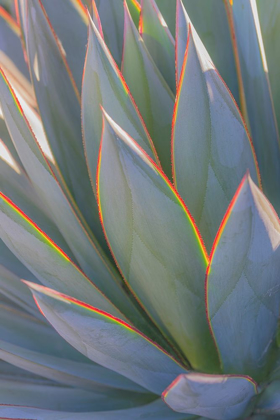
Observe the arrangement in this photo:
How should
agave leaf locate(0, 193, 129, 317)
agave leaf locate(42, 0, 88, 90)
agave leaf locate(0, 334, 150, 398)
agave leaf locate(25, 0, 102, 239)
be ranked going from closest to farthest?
agave leaf locate(0, 193, 129, 317)
agave leaf locate(0, 334, 150, 398)
agave leaf locate(25, 0, 102, 239)
agave leaf locate(42, 0, 88, 90)

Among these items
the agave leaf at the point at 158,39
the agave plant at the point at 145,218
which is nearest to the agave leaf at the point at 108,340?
the agave plant at the point at 145,218

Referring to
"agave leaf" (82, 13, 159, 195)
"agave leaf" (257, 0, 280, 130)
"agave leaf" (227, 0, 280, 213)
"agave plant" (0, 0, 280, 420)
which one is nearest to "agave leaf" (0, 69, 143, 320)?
"agave plant" (0, 0, 280, 420)

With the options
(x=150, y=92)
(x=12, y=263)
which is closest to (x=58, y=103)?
(x=150, y=92)

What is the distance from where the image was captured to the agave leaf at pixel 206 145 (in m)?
0.71

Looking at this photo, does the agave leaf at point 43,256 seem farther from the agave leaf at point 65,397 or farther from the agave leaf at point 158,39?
the agave leaf at point 158,39

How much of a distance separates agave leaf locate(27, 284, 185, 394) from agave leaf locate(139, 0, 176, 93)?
0.50 metres

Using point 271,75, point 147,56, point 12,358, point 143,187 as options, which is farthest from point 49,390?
point 271,75

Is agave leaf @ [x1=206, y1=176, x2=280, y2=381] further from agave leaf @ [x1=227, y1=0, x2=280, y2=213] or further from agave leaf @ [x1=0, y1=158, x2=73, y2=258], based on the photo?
agave leaf @ [x1=0, y1=158, x2=73, y2=258]

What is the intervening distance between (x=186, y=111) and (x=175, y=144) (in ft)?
0.17

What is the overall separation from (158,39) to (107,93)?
8.7 inches

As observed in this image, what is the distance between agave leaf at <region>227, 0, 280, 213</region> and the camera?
87 centimetres

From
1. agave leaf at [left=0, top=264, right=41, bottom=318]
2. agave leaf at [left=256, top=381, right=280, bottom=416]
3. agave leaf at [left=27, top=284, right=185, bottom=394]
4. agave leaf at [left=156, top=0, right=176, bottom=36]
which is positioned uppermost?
agave leaf at [left=156, top=0, right=176, bottom=36]

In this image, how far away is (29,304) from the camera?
929mm

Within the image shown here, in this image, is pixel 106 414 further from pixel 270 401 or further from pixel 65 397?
pixel 270 401
